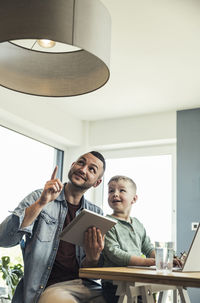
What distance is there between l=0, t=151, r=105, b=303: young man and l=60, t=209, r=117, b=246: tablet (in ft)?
0.11

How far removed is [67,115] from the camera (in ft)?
15.4

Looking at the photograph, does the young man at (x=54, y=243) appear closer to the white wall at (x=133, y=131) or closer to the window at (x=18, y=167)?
the window at (x=18, y=167)

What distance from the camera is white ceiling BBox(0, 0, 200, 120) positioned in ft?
9.05

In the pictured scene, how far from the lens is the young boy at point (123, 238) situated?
6.49ft

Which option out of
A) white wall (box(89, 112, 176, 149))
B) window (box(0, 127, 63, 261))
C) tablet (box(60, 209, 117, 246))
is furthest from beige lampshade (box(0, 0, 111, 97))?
white wall (box(89, 112, 176, 149))

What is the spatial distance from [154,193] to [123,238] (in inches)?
98.1

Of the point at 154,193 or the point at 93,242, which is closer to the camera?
the point at 93,242

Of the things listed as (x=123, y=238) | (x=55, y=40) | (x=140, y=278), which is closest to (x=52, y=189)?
(x=123, y=238)

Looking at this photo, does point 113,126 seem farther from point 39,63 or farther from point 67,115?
point 39,63

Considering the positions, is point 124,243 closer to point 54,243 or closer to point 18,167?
point 54,243

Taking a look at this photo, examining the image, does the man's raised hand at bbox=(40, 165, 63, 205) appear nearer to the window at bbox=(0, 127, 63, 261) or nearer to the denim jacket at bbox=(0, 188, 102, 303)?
the denim jacket at bbox=(0, 188, 102, 303)

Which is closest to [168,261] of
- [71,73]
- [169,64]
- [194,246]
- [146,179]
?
[194,246]

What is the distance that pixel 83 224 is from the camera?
191cm

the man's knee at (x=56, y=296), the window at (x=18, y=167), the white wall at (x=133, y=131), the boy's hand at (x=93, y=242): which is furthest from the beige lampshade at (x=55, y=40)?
the white wall at (x=133, y=131)
